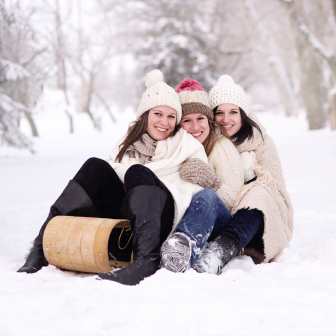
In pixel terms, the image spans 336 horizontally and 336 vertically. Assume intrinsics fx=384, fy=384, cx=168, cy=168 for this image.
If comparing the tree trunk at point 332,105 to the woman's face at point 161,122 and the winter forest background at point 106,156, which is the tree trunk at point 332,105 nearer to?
the winter forest background at point 106,156

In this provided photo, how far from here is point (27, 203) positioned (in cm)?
439

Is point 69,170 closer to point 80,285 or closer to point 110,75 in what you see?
point 80,285

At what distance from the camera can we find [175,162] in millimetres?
2496

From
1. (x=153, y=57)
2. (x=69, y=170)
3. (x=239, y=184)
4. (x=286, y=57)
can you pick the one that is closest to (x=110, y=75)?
(x=286, y=57)

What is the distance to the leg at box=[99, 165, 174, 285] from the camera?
6.16 feet

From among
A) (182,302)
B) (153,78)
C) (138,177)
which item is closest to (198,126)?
(153,78)

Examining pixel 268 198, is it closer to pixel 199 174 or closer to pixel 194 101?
pixel 199 174

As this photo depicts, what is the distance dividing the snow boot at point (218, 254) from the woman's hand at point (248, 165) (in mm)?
663

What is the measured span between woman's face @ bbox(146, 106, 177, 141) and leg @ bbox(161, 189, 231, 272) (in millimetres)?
631

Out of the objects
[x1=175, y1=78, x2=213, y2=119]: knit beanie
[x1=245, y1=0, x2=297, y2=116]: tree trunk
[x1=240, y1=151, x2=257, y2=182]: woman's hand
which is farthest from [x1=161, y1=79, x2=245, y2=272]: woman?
[x1=245, y1=0, x2=297, y2=116]: tree trunk

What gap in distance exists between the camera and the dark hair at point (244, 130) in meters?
2.87

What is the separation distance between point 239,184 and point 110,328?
1.53m

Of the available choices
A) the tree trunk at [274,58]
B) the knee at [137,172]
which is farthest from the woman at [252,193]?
the tree trunk at [274,58]

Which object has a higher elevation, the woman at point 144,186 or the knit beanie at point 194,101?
the knit beanie at point 194,101
